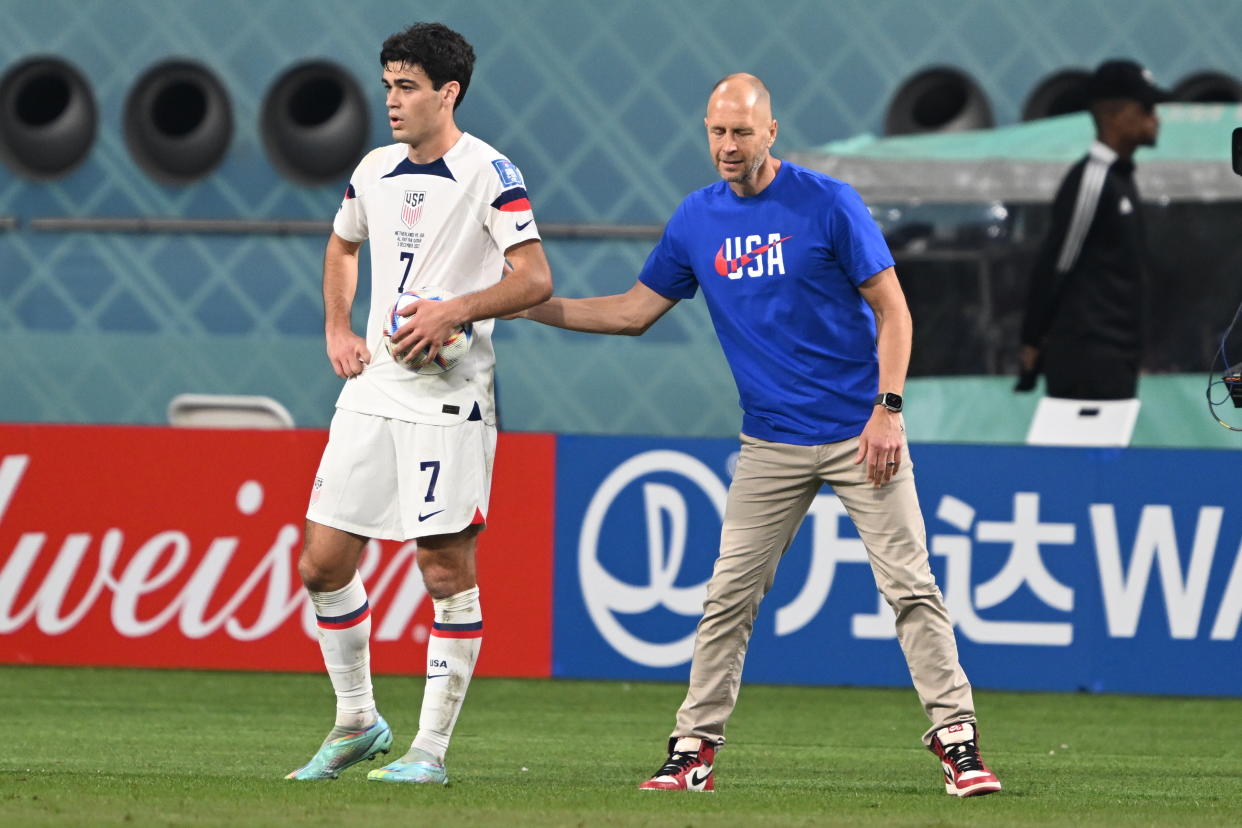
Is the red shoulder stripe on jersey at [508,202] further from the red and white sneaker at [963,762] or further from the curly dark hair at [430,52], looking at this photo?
the red and white sneaker at [963,762]

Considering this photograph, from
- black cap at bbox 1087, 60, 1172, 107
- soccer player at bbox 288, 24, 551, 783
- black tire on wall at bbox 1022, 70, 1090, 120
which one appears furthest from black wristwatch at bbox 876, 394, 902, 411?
black tire on wall at bbox 1022, 70, 1090, 120

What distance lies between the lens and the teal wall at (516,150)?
1438 cm

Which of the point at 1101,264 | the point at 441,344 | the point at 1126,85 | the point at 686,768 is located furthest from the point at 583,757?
the point at 1126,85

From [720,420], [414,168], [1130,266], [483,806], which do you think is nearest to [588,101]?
[720,420]

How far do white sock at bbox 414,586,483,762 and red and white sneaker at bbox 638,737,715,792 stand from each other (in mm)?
567

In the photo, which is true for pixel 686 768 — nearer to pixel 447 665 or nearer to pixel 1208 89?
pixel 447 665

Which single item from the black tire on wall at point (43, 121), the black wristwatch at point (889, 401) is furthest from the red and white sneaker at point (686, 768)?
the black tire on wall at point (43, 121)

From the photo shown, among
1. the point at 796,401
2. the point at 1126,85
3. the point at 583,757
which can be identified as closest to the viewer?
the point at 796,401

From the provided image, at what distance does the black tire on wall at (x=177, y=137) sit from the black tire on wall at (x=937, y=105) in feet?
15.8

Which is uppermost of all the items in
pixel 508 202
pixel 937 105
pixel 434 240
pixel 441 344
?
pixel 937 105

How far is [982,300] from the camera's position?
40.2 ft

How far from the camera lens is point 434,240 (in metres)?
5.53

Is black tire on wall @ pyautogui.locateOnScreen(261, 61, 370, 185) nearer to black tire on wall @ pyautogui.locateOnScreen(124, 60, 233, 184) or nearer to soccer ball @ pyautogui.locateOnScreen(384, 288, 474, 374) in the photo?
black tire on wall @ pyautogui.locateOnScreen(124, 60, 233, 184)

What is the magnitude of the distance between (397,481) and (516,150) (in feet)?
30.7
